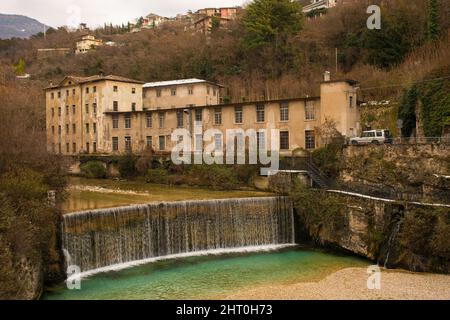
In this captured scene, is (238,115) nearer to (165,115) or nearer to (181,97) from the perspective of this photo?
(165,115)

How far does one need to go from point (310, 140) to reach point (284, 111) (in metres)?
3.00

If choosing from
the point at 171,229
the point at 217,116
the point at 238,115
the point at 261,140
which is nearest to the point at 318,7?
the point at 217,116

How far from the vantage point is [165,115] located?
40000 mm

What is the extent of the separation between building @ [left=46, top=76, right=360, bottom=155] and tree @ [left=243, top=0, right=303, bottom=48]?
34.6 ft

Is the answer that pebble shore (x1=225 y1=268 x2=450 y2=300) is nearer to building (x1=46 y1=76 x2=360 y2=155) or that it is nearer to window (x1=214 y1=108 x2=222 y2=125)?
building (x1=46 y1=76 x2=360 y2=155)

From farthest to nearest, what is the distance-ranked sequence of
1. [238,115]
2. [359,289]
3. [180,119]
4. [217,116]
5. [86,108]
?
1. [86,108]
2. [180,119]
3. [217,116]
4. [238,115]
5. [359,289]

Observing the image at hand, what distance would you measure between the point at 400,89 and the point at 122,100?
85.1ft

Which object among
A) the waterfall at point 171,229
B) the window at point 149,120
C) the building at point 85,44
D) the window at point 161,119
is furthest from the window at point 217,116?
the building at point 85,44

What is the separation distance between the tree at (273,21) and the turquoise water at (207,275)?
3792cm

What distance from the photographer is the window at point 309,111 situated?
3269 cm

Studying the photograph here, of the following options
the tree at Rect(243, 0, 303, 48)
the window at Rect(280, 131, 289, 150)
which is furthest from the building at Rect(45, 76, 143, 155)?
the window at Rect(280, 131, 289, 150)

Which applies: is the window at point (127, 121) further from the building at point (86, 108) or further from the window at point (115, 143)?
the building at point (86, 108)

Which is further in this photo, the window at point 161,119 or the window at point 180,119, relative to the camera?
the window at point 161,119

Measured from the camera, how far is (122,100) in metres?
45.1
